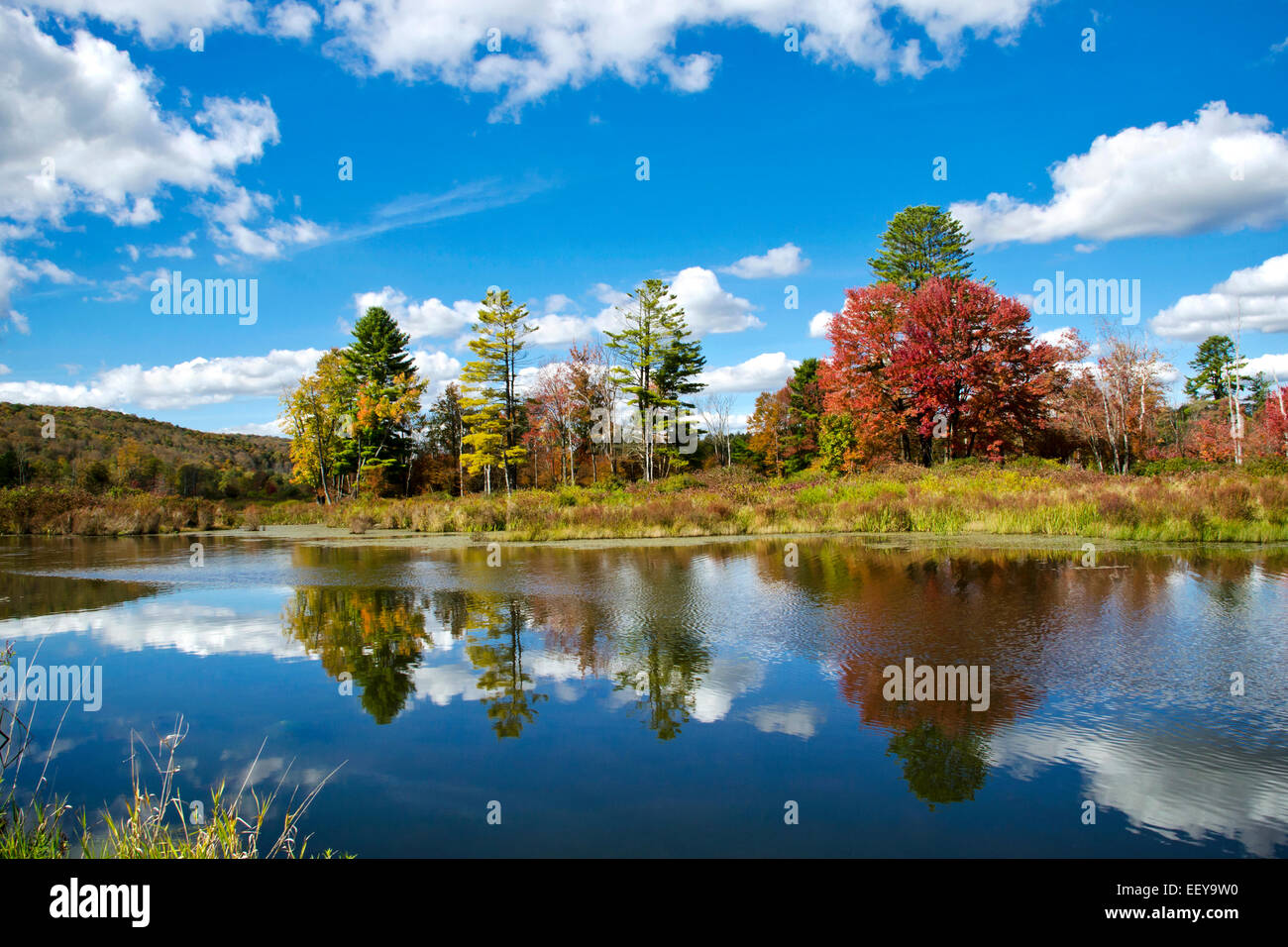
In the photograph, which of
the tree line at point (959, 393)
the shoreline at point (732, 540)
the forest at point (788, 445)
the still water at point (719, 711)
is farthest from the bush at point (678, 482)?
the still water at point (719, 711)

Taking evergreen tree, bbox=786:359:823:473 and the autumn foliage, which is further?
evergreen tree, bbox=786:359:823:473

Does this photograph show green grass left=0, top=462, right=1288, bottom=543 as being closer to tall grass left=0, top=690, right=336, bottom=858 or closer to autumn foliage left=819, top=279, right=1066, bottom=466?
autumn foliage left=819, top=279, right=1066, bottom=466

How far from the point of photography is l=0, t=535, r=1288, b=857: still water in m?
3.51

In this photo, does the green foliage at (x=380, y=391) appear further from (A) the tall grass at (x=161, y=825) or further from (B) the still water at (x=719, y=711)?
(A) the tall grass at (x=161, y=825)

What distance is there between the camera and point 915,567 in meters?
11.8

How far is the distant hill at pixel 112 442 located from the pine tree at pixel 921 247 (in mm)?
56774

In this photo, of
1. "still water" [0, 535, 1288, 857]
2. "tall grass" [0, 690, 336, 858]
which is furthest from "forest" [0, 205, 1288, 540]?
"tall grass" [0, 690, 336, 858]

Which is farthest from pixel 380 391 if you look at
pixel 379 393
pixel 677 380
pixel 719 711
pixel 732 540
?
pixel 719 711

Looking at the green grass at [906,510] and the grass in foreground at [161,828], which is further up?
the green grass at [906,510]

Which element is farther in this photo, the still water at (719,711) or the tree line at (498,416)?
the tree line at (498,416)

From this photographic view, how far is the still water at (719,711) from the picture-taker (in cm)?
351

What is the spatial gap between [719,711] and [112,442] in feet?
269

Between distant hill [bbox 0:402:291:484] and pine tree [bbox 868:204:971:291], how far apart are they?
56.8 meters
